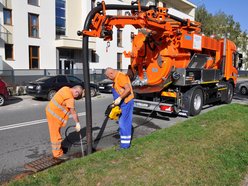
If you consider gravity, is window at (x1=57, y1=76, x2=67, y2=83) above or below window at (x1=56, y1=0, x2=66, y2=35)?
below

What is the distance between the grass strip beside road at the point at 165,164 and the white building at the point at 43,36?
15.7 meters

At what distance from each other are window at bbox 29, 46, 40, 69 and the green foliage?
32295 millimetres

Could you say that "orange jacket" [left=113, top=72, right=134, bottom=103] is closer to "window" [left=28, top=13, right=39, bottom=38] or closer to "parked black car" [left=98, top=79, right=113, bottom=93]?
"parked black car" [left=98, top=79, right=113, bottom=93]

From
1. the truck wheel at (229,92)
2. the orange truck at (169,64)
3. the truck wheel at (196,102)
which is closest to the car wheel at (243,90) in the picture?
the truck wheel at (229,92)

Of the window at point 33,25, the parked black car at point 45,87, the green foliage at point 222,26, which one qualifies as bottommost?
the parked black car at point 45,87

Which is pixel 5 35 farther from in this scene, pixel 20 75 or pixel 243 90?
pixel 243 90

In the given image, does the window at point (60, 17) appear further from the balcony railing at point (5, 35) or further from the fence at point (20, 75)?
the fence at point (20, 75)

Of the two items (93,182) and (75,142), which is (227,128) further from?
(93,182)

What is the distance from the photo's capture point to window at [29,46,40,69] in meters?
23.5

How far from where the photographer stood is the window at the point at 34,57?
23516 millimetres

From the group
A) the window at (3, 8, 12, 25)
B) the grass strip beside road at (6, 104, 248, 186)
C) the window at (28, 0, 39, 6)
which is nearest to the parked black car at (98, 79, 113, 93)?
the window at (3, 8, 12, 25)

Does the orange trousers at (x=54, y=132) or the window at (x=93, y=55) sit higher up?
the window at (x=93, y=55)

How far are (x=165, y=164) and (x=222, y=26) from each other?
50040 millimetres

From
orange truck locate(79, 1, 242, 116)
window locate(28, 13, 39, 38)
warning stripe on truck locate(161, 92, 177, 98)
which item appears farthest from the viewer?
window locate(28, 13, 39, 38)
